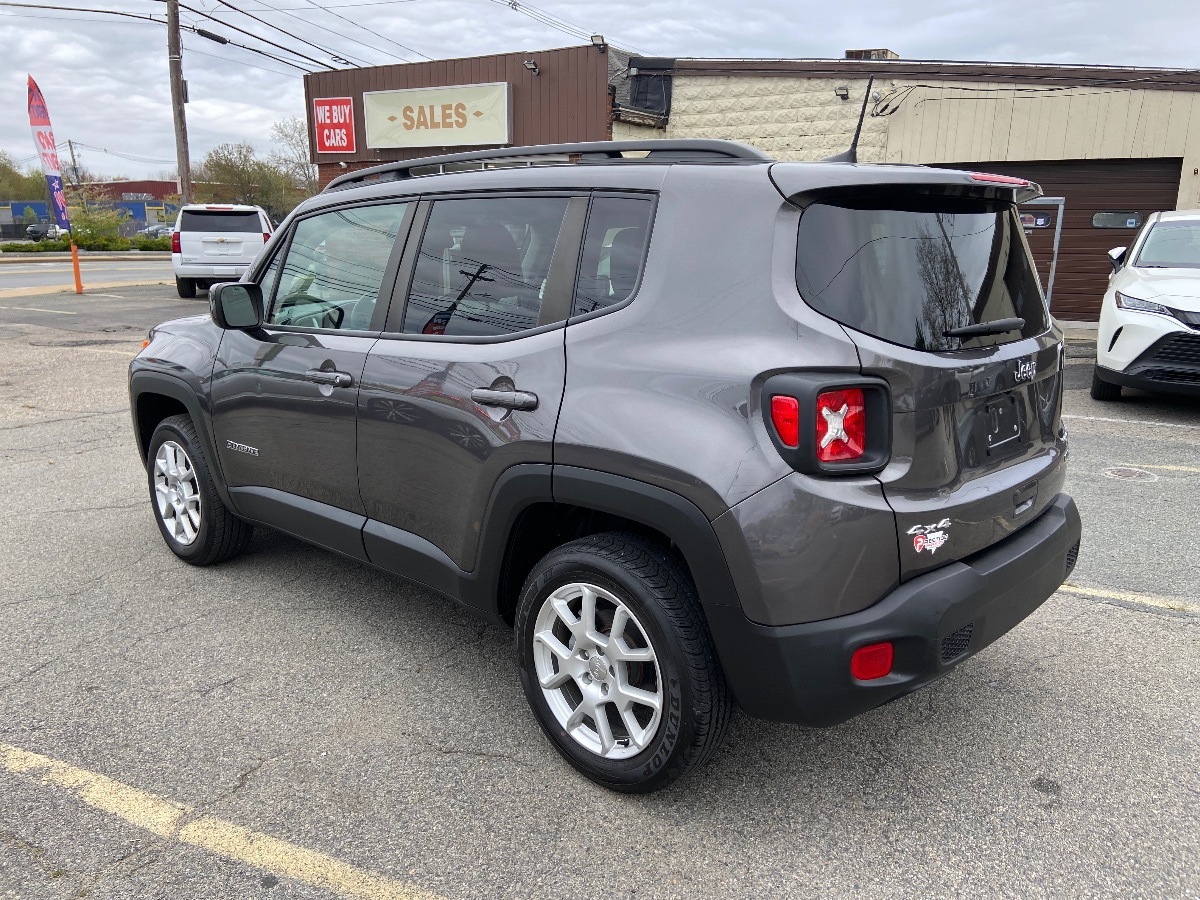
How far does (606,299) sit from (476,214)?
71 centimetres

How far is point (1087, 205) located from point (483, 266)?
1446cm

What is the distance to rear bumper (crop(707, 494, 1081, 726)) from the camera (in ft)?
7.41

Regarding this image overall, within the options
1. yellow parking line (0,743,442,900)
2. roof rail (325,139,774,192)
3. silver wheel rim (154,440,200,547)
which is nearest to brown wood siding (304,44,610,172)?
silver wheel rim (154,440,200,547)

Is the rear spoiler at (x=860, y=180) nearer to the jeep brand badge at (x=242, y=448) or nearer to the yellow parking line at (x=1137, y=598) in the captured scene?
the yellow parking line at (x=1137, y=598)

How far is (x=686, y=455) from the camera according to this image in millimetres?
2334

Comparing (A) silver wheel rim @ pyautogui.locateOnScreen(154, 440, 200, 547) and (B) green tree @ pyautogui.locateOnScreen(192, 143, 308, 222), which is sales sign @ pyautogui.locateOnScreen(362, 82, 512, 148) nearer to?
(A) silver wheel rim @ pyautogui.locateOnScreen(154, 440, 200, 547)

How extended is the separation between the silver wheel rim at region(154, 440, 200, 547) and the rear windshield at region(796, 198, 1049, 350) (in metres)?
3.19

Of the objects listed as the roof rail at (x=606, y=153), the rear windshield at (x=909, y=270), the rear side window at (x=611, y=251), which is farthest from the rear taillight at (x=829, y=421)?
the roof rail at (x=606, y=153)

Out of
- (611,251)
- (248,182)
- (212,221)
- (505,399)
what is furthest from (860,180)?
(248,182)

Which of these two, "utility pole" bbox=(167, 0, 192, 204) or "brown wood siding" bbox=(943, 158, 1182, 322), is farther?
"utility pole" bbox=(167, 0, 192, 204)

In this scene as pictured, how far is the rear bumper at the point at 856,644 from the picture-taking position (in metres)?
2.26

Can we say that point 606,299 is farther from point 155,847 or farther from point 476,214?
point 155,847

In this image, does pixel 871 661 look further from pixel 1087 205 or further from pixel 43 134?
pixel 43 134

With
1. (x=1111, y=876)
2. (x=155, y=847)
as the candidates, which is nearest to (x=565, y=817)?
(x=155, y=847)
